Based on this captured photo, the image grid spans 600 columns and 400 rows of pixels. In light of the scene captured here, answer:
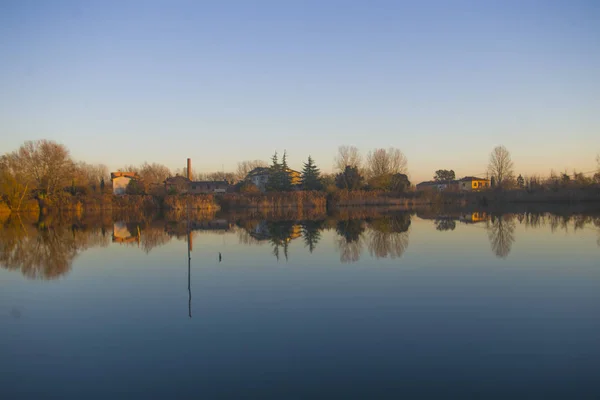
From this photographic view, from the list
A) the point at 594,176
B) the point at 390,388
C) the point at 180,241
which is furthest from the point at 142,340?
the point at 594,176

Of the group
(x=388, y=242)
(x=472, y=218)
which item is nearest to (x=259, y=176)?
(x=472, y=218)

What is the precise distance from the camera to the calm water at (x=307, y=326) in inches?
205

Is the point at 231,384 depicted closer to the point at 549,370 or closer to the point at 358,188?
the point at 549,370

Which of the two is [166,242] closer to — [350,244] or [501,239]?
[350,244]

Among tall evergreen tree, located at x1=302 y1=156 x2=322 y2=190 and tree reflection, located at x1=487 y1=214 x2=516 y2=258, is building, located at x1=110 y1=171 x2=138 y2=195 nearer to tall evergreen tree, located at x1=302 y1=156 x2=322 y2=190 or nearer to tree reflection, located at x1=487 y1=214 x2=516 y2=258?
tall evergreen tree, located at x1=302 y1=156 x2=322 y2=190

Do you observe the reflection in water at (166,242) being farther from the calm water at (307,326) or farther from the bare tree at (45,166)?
the bare tree at (45,166)

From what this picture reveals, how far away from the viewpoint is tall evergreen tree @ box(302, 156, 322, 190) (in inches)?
2241

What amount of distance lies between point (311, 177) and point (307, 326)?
5119 centimetres

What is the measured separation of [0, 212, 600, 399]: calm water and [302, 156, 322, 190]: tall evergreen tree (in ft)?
139

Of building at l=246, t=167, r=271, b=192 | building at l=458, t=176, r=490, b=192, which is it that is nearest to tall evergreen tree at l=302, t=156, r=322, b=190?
building at l=246, t=167, r=271, b=192

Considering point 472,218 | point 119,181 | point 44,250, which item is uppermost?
point 119,181

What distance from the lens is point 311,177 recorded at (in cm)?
5812

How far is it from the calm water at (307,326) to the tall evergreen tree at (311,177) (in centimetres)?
4230

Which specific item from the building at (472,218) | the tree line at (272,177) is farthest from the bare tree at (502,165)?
the building at (472,218)
